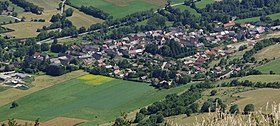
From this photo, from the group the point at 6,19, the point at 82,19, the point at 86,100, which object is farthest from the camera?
the point at 82,19

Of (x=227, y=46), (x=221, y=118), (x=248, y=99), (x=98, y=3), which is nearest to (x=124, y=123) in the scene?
(x=221, y=118)

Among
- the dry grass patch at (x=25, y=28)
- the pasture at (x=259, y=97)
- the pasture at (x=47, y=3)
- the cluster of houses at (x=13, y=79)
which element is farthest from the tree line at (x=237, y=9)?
the pasture at (x=259, y=97)

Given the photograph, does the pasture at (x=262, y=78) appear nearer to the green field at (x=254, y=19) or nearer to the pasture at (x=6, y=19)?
the green field at (x=254, y=19)

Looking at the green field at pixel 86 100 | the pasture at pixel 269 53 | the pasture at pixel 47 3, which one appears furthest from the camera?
the pasture at pixel 47 3

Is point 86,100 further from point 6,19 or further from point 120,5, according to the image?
point 120,5

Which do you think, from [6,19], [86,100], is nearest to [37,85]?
[86,100]

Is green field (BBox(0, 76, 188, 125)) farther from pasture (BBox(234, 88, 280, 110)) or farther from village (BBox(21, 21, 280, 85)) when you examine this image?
pasture (BBox(234, 88, 280, 110))
